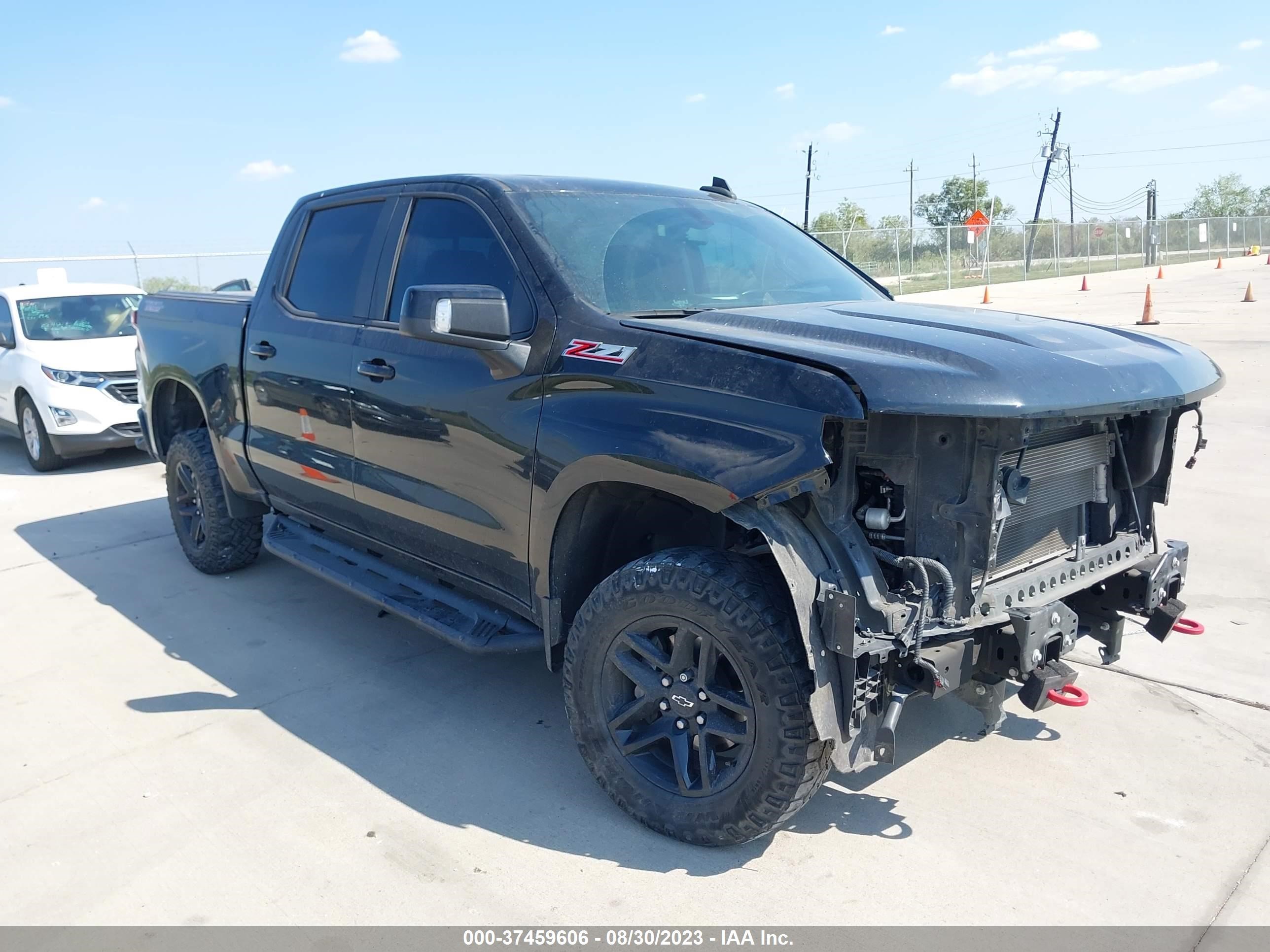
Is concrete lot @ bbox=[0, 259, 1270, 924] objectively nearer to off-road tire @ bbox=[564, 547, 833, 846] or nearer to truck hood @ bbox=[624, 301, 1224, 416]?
off-road tire @ bbox=[564, 547, 833, 846]

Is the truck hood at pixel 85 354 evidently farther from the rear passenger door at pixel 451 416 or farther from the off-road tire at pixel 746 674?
the off-road tire at pixel 746 674

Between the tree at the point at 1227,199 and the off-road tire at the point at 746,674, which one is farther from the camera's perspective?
the tree at the point at 1227,199

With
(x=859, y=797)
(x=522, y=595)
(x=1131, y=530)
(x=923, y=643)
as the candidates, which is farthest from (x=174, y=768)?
(x=1131, y=530)

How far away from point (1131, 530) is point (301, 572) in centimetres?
446

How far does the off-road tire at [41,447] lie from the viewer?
30.6ft

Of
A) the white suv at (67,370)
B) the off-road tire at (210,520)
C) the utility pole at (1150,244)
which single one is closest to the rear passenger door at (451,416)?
the off-road tire at (210,520)

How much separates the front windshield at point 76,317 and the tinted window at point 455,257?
22.4ft

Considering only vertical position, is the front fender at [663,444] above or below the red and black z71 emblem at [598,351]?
below

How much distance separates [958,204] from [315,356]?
72.0 meters

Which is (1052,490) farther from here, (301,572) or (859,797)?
(301,572)

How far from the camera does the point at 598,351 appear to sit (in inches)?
129

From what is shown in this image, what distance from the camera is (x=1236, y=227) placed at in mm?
48062

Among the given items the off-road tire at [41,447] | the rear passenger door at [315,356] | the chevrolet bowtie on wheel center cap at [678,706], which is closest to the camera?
the chevrolet bowtie on wheel center cap at [678,706]

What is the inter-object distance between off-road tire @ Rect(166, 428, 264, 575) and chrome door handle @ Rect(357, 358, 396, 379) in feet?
6.38
